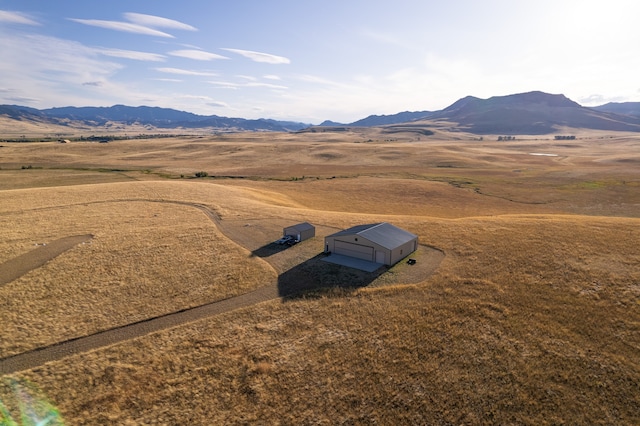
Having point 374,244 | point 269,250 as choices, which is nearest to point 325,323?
point 374,244

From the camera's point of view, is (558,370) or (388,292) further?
(388,292)

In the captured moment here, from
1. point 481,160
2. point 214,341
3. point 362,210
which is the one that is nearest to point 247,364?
point 214,341

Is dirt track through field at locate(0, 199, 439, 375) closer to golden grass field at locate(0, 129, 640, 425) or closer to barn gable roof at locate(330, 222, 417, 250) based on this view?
golden grass field at locate(0, 129, 640, 425)

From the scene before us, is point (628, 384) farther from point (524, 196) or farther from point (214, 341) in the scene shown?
point (524, 196)

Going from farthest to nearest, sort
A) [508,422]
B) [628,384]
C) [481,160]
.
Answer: [481,160] < [628,384] < [508,422]

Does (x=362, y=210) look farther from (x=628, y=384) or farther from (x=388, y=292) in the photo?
(x=628, y=384)

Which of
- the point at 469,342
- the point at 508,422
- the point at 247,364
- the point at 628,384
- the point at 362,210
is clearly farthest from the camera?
the point at 362,210

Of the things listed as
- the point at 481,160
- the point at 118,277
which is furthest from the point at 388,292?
the point at 481,160
